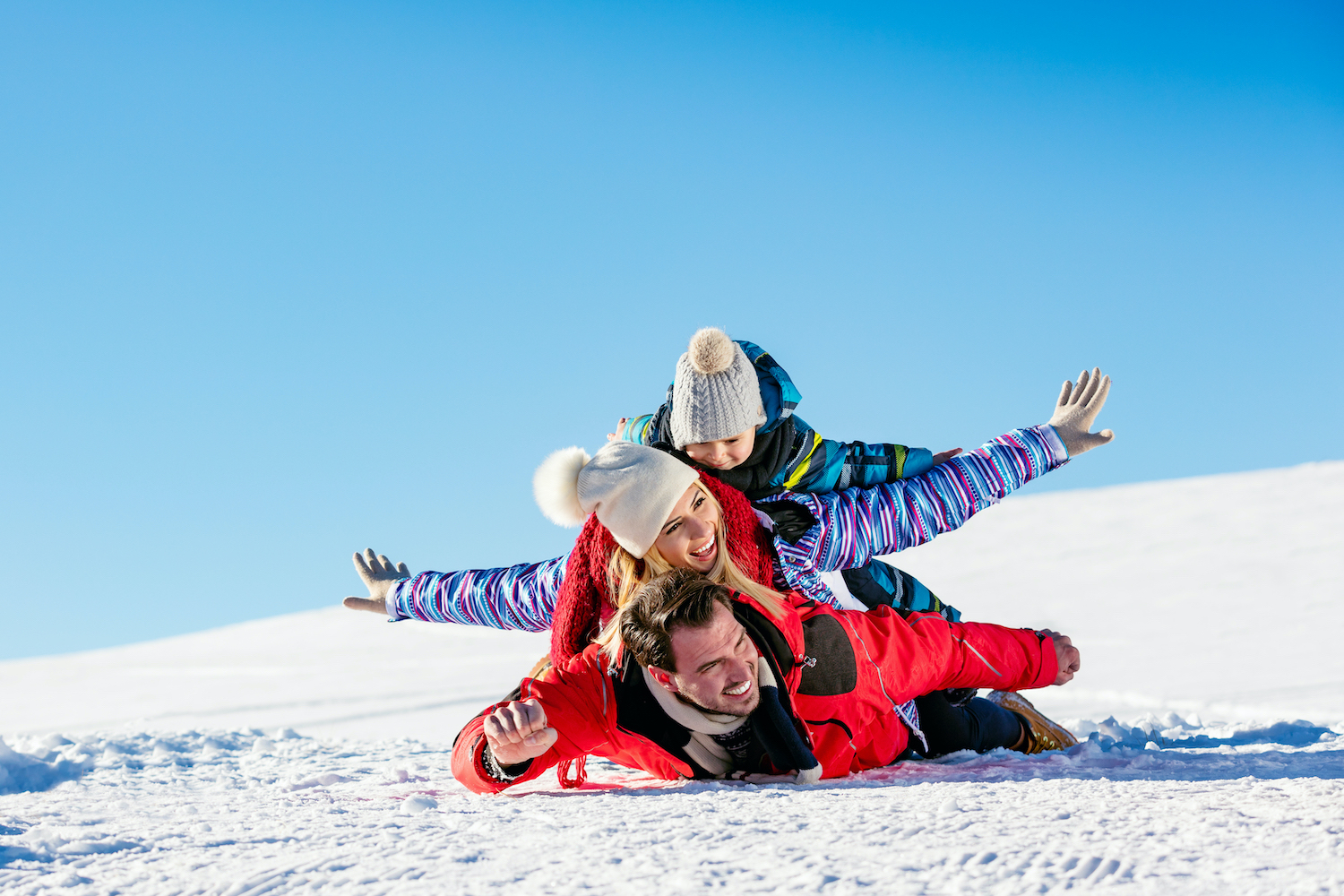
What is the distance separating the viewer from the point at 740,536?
2613 mm

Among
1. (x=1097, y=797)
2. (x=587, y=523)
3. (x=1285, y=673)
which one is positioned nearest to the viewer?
(x=1097, y=797)

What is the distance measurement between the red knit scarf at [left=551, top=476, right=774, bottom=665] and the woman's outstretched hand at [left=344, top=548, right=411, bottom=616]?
109 centimetres

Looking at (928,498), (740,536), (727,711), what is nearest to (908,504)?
(928,498)

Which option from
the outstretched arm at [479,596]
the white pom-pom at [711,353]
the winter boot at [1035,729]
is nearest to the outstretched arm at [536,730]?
the outstretched arm at [479,596]

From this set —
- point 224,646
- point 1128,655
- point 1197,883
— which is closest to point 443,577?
point 1197,883

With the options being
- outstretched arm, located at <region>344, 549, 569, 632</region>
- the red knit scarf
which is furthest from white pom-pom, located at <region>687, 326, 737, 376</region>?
outstretched arm, located at <region>344, 549, 569, 632</region>

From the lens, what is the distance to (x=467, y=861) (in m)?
1.37

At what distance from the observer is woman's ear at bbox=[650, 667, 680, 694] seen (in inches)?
80.4

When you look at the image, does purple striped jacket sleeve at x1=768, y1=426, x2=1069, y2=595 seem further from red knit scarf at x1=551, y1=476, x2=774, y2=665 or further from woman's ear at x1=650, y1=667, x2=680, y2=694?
woman's ear at x1=650, y1=667, x2=680, y2=694

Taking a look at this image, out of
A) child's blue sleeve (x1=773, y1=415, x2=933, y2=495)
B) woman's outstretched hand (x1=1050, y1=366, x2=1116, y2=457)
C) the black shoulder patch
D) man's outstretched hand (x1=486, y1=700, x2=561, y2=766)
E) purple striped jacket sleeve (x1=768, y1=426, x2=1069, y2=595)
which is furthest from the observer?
woman's outstretched hand (x1=1050, y1=366, x2=1116, y2=457)

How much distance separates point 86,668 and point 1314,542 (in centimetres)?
849

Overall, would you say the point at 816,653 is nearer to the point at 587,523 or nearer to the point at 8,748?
the point at 587,523

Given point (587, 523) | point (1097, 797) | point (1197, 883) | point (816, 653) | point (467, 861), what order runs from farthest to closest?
1. point (587, 523)
2. point (816, 653)
3. point (1097, 797)
4. point (467, 861)
5. point (1197, 883)

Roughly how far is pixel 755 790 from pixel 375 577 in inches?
80.7
